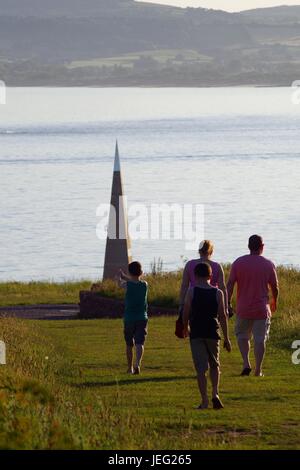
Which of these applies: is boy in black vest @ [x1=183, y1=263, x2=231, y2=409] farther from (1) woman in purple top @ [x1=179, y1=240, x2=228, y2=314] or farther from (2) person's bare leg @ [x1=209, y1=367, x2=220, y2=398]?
(1) woman in purple top @ [x1=179, y1=240, x2=228, y2=314]

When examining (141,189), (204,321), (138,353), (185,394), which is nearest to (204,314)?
(204,321)

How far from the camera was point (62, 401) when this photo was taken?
13.3 m

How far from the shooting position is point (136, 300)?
54.5 feet

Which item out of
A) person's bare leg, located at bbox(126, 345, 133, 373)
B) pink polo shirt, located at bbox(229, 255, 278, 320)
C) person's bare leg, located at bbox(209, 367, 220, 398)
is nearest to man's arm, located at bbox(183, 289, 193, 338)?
person's bare leg, located at bbox(209, 367, 220, 398)

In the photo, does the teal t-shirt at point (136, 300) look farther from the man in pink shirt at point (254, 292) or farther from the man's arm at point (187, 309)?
the man's arm at point (187, 309)

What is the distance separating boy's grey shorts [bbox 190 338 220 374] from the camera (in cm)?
1379

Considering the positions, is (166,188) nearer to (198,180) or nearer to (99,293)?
(198,180)

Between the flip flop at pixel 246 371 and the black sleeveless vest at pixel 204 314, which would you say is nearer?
the black sleeveless vest at pixel 204 314

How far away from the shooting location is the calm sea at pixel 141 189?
7450 cm

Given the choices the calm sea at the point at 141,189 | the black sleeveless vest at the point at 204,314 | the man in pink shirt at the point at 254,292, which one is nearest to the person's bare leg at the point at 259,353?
the man in pink shirt at the point at 254,292

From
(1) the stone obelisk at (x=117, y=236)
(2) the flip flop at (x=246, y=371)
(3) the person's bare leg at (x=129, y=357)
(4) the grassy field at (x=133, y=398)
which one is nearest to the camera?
(4) the grassy field at (x=133, y=398)

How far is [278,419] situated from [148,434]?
Answer: 156 centimetres

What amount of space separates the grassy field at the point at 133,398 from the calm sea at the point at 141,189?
4154 centimetres

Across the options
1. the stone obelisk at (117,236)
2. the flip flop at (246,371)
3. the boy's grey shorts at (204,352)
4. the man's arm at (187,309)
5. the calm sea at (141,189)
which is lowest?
the flip flop at (246,371)
